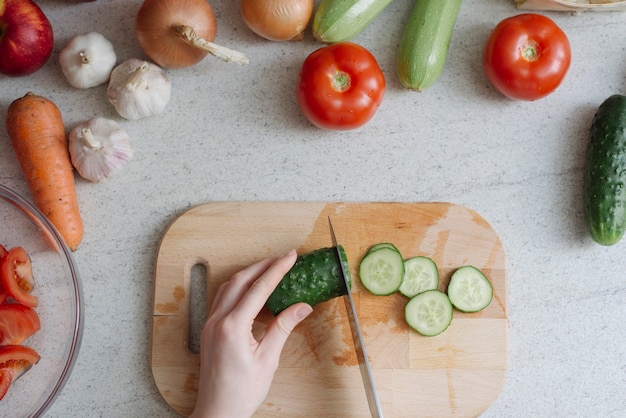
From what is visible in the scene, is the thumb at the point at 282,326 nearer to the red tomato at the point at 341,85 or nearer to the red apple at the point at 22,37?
the red tomato at the point at 341,85

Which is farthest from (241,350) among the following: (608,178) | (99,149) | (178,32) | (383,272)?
(608,178)

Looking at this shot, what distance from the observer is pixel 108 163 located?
5.37 ft

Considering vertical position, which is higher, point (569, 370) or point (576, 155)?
point (576, 155)

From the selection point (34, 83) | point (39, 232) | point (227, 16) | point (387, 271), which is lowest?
point (39, 232)

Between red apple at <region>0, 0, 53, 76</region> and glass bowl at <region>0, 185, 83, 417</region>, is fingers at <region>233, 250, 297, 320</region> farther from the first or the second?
red apple at <region>0, 0, 53, 76</region>

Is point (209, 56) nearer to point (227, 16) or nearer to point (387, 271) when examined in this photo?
point (227, 16)

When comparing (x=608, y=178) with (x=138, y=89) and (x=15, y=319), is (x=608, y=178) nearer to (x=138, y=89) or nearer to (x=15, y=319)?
(x=138, y=89)

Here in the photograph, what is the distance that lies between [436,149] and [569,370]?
68cm

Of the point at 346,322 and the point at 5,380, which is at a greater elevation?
the point at 346,322

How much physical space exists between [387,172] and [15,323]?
0.99 metres

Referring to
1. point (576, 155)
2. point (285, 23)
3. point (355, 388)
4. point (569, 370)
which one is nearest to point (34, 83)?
point (285, 23)

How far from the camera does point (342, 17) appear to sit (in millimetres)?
1619

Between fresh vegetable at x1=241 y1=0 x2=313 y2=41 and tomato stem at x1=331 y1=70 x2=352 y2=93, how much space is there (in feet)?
0.57

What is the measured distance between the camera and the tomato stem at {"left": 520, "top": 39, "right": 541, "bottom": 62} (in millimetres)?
1630
